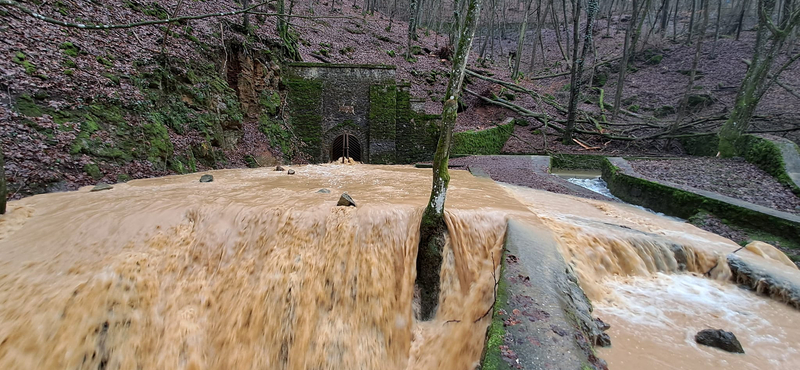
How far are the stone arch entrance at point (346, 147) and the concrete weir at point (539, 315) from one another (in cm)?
1294

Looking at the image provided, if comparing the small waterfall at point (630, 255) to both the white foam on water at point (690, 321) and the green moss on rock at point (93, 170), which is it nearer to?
the white foam on water at point (690, 321)

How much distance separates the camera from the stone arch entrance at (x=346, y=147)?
647 inches

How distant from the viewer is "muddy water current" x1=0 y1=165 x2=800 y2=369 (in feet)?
11.1

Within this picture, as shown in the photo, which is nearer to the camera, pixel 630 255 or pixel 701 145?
pixel 630 255

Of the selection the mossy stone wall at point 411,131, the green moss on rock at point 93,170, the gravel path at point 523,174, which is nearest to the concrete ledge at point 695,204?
the gravel path at point 523,174

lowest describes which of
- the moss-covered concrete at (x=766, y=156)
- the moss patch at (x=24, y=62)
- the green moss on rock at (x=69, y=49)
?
the moss-covered concrete at (x=766, y=156)

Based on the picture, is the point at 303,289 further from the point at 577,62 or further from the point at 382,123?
the point at 577,62

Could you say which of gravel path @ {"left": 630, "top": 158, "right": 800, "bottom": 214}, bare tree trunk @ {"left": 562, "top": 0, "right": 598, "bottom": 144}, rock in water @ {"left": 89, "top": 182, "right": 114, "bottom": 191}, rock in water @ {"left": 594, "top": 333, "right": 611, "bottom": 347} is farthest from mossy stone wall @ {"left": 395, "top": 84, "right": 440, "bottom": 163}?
rock in water @ {"left": 594, "top": 333, "right": 611, "bottom": 347}

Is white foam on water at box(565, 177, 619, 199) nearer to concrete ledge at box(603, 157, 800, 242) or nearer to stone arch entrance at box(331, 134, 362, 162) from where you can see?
concrete ledge at box(603, 157, 800, 242)

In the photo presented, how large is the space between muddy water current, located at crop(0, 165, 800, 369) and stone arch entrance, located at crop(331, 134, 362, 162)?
36.6 ft

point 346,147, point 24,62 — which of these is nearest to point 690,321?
point 24,62

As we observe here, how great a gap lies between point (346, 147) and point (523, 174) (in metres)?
8.89

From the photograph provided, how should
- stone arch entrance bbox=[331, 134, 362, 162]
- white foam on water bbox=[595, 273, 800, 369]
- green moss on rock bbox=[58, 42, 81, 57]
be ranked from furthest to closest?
stone arch entrance bbox=[331, 134, 362, 162] < green moss on rock bbox=[58, 42, 81, 57] < white foam on water bbox=[595, 273, 800, 369]

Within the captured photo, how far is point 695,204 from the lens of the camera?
6.76 meters
